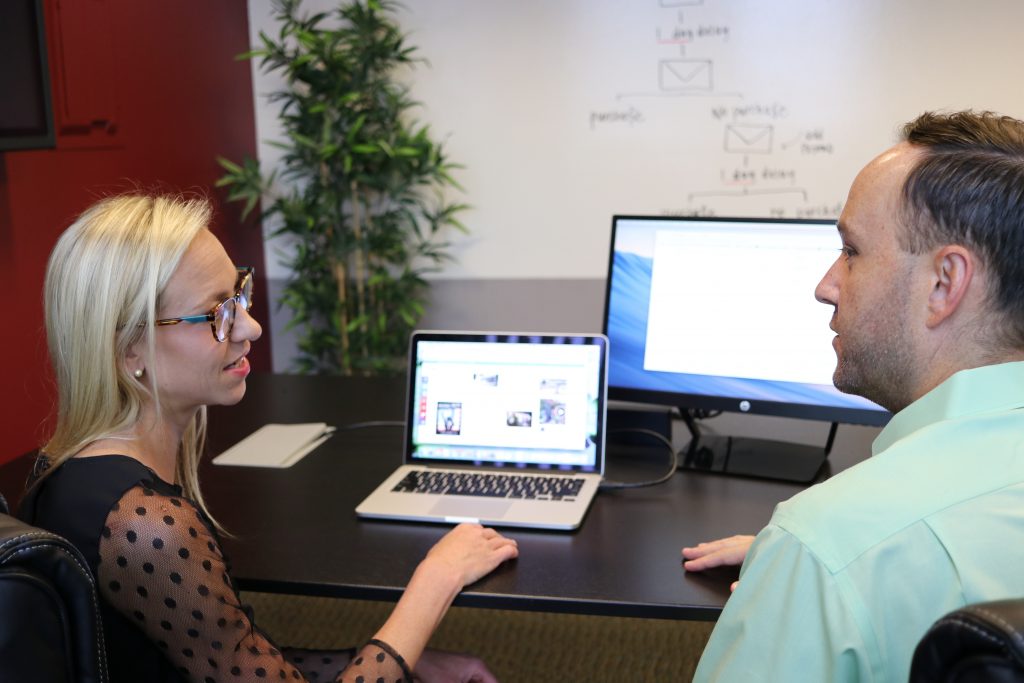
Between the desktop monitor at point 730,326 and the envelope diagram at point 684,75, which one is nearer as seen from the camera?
the desktop monitor at point 730,326

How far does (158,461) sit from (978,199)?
112 cm

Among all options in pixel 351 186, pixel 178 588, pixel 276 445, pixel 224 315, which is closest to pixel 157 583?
pixel 178 588

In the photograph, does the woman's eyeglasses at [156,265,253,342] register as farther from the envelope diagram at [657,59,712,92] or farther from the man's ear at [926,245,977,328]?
the envelope diagram at [657,59,712,92]

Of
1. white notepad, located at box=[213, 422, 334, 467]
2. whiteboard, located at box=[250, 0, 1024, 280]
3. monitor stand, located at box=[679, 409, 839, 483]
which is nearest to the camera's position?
monitor stand, located at box=[679, 409, 839, 483]

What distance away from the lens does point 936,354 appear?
105cm

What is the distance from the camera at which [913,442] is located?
3.02ft

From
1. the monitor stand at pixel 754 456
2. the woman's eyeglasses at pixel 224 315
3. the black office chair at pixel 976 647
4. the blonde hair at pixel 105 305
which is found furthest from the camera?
the monitor stand at pixel 754 456

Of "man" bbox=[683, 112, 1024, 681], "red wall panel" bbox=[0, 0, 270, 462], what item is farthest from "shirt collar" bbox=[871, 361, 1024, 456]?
"red wall panel" bbox=[0, 0, 270, 462]

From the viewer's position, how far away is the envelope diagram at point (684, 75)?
3857 mm

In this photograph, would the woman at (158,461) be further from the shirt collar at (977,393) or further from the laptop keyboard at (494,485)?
the shirt collar at (977,393)

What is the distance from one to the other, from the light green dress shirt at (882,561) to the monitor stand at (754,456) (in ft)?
2.91

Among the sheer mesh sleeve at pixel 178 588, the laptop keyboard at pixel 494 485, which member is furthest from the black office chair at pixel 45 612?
the laptop keyboard at pixel 494 485

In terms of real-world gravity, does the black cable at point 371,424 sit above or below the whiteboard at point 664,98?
below

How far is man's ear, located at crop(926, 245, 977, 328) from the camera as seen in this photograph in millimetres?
1010
